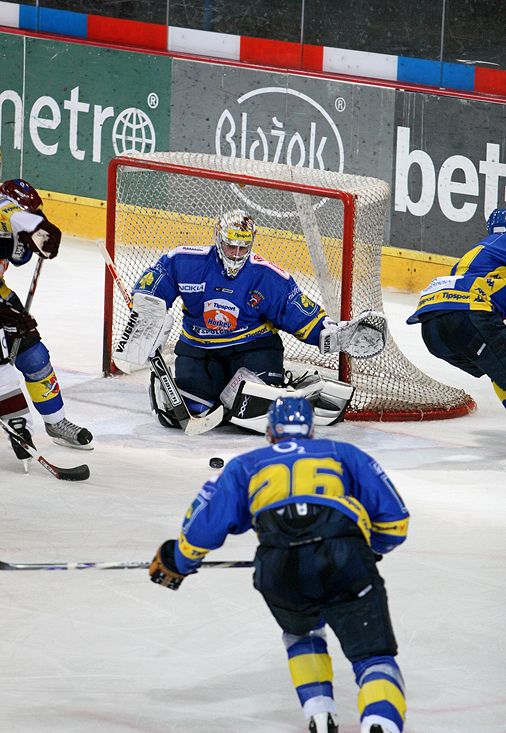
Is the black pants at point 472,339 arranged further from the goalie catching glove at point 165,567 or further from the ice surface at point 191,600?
the goalie catching glove at point 165,567

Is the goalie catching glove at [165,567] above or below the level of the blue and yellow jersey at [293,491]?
below

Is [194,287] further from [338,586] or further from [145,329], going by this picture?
[338,586]

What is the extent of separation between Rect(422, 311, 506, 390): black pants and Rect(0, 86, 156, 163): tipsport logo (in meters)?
3.73

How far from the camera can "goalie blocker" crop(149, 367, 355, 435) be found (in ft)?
20.5

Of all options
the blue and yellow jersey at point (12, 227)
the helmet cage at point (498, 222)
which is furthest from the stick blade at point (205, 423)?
the helmet cage at point (498, 222)

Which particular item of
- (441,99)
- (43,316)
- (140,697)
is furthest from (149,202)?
(140,697)

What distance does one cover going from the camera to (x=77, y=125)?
9859mm

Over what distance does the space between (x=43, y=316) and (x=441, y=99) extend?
243cm

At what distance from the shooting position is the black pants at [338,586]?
11.0 ft

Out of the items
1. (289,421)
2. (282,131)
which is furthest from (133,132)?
(289,421)

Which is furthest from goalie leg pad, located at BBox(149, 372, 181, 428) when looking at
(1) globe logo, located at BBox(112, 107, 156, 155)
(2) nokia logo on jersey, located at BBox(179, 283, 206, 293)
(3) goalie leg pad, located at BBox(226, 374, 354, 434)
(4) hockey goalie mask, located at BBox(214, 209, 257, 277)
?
(1) globe logo, located at BBox(112, 107, 156, 155)

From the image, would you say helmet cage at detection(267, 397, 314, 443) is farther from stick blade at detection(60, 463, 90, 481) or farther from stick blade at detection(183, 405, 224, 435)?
stick blade at detection(183, 405, 224, 435)

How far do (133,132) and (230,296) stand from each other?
3536 millimetres

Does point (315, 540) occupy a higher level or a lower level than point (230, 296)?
higher
